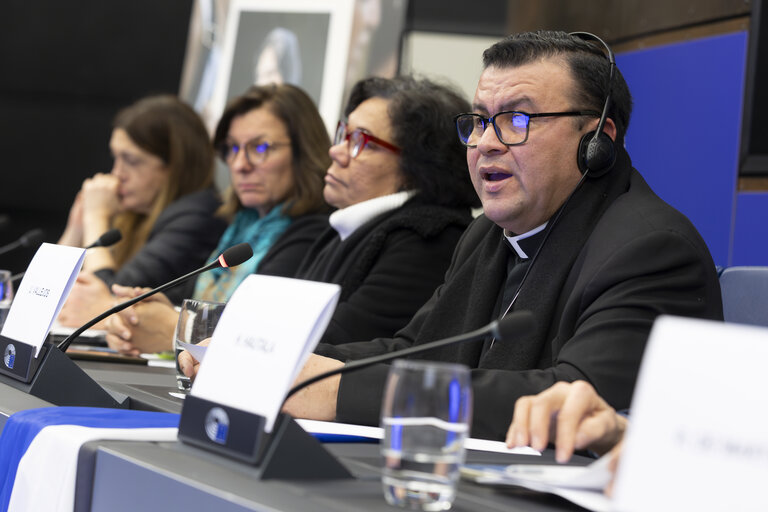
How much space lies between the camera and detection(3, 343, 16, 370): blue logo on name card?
139 centimetres

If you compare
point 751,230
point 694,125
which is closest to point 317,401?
point 751,230

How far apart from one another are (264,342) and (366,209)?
4.52 feet

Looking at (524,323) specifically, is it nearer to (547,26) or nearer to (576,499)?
(576,499)

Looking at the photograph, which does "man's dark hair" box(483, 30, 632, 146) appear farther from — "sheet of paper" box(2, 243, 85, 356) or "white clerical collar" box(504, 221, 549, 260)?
"sheet of paper" box(2, 243, 85, 356)

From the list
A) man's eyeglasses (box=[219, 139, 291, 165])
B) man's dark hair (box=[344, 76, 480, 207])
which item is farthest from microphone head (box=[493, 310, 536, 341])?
man's eyeglasses (box=[219, 139, 291, 165])

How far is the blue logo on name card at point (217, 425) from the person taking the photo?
2.96 feet

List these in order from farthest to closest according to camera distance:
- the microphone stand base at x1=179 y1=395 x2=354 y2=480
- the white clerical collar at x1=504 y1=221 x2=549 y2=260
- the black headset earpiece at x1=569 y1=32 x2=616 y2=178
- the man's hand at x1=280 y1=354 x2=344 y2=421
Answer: the white clerical collar at x1=504 y1=221 x2=549 y2=260, the black headset earpiece at x1=569 y1=32 x2=616 y2=178, the man's hand at x1=280 y1=354 x2=344 y2=421, the microphone stand base at x1=179 y1=395 x2=354 y2=480

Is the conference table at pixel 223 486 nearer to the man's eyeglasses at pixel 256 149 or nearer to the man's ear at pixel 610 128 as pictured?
the man's ear at pixel 610 128

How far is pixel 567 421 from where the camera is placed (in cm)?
91

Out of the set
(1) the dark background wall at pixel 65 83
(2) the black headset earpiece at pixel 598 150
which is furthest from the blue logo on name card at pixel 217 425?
(1) the dark background wall at pixel 65 83

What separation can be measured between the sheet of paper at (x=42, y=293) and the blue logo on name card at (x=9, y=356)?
2 centimetres

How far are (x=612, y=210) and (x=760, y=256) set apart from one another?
39.1 inches

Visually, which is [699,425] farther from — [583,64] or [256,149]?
[256,149]

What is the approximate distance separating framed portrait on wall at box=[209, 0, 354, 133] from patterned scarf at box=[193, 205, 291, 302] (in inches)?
37.3
